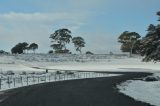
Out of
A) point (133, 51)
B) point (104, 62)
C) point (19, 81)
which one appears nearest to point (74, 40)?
point (133, 51)

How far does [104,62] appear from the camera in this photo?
439ft

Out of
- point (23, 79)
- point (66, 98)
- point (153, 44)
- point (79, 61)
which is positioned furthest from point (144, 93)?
point (79, 61)

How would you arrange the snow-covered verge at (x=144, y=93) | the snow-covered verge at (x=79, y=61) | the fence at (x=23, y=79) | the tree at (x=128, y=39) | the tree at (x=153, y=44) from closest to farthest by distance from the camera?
the snow-covered verge at (x=144, y=93) < the tree at (x=153, y=44) < the fence at (x=23, y=79) < the snow-covered verge at (x=79, y=61) < the tree at (x=128, y=39)

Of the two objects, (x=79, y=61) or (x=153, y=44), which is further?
(x=79, y=61)

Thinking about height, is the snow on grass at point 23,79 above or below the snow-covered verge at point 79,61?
below

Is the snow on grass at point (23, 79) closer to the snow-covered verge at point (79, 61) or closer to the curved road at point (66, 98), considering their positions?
the curved road at point (66, 98)

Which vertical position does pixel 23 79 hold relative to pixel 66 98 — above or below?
above

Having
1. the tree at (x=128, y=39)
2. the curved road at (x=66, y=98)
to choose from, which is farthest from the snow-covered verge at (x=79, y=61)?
the curved road at (x=66, y=98)

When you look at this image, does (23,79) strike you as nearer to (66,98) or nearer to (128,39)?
(66,98)

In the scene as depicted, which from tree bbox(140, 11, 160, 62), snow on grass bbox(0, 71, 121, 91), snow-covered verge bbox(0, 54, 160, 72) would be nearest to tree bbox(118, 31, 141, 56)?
snow-covered verge bbox(0, 54, 160, 72)

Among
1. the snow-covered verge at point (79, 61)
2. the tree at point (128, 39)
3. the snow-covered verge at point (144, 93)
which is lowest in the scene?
the snow-covered verge at point (144, 93)

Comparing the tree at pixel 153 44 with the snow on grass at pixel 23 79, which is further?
the snow on grass at pixel 23 79

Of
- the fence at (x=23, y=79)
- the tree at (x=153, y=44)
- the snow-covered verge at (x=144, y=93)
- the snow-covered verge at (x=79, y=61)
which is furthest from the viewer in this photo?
the snow-covered verge at (x=79, y=61)

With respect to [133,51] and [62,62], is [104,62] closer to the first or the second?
[62,62]
